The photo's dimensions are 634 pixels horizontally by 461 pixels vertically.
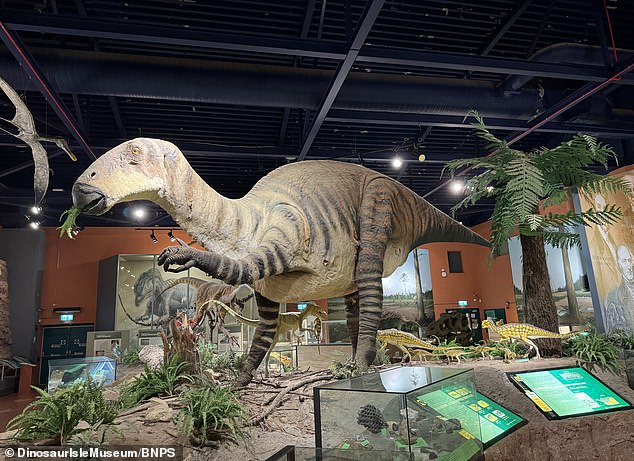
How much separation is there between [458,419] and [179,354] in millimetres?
1863

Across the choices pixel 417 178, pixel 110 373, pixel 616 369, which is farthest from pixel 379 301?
pixel 417 178

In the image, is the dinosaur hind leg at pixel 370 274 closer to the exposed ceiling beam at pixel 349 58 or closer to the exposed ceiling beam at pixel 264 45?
the exposed ceiling beam at pixel 349 58

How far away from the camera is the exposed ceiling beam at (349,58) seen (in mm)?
3314

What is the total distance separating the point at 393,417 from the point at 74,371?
115 inches

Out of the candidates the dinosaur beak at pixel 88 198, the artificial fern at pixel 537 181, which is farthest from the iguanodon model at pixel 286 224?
the artificial fern at pixel 537 181

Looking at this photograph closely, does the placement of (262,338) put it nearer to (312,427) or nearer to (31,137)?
(312,427)

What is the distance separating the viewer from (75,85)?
13.9ft

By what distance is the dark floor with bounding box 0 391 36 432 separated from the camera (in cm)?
514

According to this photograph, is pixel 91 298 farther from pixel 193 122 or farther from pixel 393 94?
pixel 393 94

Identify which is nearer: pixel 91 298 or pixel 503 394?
pixel 503 394

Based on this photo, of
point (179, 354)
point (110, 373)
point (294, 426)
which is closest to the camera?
point (294, 426)

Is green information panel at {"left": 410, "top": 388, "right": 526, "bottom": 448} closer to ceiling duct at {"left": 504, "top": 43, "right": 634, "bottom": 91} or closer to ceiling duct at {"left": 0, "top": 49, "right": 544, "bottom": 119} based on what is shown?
ceiling duct at {"left": 0, "top": 49, "right": 544, "bottom": 119}

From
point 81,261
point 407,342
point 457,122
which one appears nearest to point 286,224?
point 407,342

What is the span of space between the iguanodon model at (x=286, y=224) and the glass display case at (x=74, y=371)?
1.44 m
